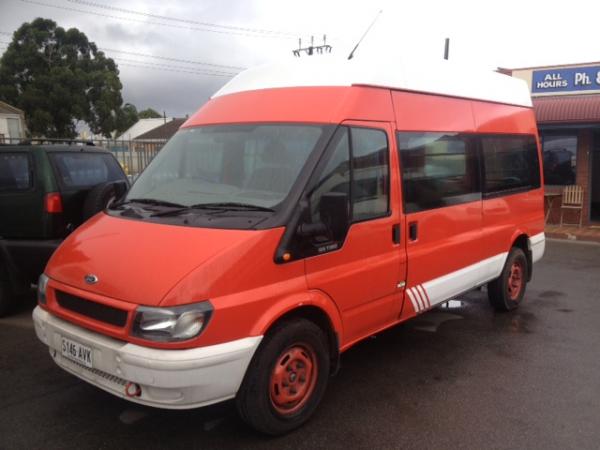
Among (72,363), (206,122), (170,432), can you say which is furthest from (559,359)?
(72,363)

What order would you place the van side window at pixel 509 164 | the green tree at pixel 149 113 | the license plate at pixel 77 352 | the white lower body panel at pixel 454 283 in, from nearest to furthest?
the license plate at pixel 77 352
the white lower body panel at pixel 454 283
the van side window at pixel 509 164
the green tree at pixel 149 113

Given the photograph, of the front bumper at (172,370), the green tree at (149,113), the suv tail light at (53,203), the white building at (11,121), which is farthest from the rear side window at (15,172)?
the green tree at (149,113)

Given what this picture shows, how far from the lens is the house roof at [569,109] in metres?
11.6

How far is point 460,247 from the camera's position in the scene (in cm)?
488

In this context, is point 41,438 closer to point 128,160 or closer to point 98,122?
point 128,160

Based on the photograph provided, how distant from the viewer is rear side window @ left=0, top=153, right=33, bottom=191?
5.64m

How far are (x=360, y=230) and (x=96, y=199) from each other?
3.23 m

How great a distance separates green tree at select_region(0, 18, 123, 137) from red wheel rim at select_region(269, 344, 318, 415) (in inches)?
1283

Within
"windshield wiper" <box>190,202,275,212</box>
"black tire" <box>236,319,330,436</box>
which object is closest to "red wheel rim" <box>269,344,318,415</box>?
"black tire" <box>236,319,330,436</box>

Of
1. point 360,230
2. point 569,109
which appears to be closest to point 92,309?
point 360,230

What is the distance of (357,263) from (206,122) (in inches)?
64.1

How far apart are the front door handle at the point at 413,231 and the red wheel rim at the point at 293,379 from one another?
1316 mm

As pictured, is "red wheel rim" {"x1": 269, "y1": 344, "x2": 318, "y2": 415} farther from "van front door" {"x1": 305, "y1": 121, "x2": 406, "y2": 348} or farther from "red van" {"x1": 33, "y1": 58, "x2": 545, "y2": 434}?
"van front door" {"x1": 305, "y1": 121, "x2": 406, "y2": 348}

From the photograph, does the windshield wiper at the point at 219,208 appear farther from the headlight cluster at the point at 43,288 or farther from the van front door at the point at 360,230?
the headlight cluster at the point at 43,288
